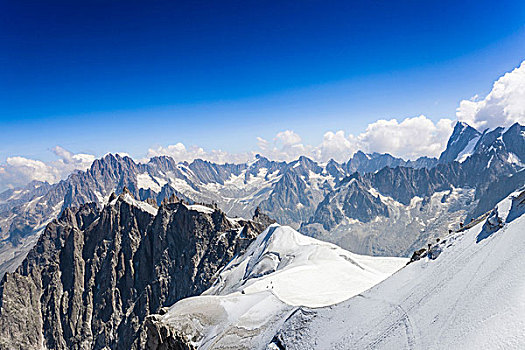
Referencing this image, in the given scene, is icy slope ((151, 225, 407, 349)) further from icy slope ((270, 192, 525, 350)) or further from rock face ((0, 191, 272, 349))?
rock face ((0, 191, 272, 349))

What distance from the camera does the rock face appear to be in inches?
6156

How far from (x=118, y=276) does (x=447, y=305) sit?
186514 millimetres

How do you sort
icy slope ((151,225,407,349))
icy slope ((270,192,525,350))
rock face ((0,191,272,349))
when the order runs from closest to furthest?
icy slope ((270,192,525,350)), icy slope ((151,225,407,349)), rock face ((0,191,272,349))

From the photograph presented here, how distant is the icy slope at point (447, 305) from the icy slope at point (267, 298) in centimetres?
692

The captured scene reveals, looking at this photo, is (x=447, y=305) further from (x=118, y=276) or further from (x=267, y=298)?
(x=118, y=276)

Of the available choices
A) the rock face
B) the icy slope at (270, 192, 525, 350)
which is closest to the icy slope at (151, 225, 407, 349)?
the icy slope at (270, 192, 525, 350)

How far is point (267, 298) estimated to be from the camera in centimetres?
5003

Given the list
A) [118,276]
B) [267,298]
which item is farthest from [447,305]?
[118,276]

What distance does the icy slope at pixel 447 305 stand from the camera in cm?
2253

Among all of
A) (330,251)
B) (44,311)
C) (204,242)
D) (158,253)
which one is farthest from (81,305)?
(330,251)

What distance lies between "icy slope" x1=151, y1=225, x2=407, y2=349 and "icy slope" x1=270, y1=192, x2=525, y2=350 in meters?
6.92

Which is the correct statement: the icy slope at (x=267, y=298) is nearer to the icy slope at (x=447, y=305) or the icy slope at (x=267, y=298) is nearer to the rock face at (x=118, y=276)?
the icy slope at (x=447, y=305)

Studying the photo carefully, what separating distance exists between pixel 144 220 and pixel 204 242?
49457 millimetres

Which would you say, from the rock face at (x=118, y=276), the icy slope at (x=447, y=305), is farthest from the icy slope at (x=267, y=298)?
the rock face at (x=118, y=276)
